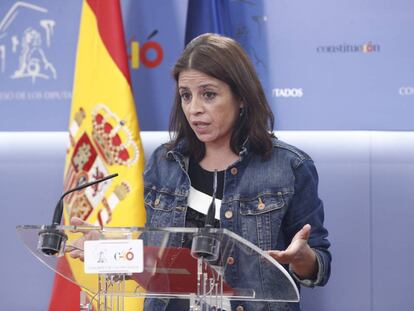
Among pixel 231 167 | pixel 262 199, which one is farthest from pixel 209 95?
pixel 262 199

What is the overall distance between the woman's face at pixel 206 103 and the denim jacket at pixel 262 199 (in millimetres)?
105

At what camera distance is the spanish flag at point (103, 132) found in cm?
350

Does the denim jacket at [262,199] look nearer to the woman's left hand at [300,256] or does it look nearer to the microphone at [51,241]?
the woman's left hand at [300,256]

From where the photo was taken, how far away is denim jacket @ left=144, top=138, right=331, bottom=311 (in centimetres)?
247

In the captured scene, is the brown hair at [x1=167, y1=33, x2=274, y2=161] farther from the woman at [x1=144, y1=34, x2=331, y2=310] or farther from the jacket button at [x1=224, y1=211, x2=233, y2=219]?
the jacket button at [x1=224, y1=211, x2=233, y2=219]

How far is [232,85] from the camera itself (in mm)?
2557

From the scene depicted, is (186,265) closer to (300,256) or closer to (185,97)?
(300,256)

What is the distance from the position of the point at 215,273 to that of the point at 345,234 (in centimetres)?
178

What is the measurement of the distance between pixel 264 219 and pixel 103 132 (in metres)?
1.24

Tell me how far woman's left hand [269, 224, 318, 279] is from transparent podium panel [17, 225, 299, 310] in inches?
3.0

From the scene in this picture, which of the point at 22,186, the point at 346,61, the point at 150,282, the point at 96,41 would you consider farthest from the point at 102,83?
the point at 150,282

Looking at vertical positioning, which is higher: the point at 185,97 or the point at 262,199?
the point at 185,97

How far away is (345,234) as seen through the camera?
11.7ft

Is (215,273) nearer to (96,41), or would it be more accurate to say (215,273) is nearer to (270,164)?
(270,164)
